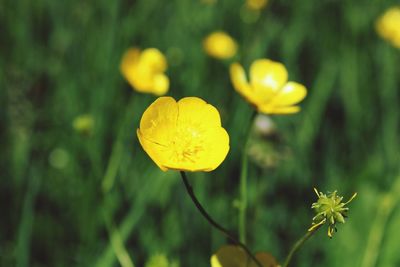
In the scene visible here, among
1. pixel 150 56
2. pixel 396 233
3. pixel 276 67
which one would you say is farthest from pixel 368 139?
pixel 150 56

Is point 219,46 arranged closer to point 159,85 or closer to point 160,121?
point 159,85

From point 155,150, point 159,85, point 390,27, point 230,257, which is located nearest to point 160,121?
point 155,150

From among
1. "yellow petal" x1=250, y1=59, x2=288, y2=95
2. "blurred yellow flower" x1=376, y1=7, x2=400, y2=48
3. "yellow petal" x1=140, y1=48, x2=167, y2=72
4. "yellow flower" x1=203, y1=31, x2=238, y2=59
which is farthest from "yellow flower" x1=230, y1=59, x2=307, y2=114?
"blurred yellow flower" x1=376, y1=7, x2=400, y2=48

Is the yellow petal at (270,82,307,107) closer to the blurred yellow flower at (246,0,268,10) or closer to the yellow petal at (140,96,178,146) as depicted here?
the yellow petal at (140,96,178,146)

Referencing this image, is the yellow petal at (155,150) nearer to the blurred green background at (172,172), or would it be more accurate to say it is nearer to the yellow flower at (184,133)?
the yellow flower at (184,133)

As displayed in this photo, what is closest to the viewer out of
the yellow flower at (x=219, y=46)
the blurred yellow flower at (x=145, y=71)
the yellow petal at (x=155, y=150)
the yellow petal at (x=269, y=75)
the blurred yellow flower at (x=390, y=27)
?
the yellow petal at (x=155, y=150)

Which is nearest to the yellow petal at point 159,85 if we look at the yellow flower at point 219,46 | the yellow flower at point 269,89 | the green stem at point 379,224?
the yellow flower at point 269,89

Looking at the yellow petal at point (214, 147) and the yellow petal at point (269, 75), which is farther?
the yellow petal at point (269, 75)
